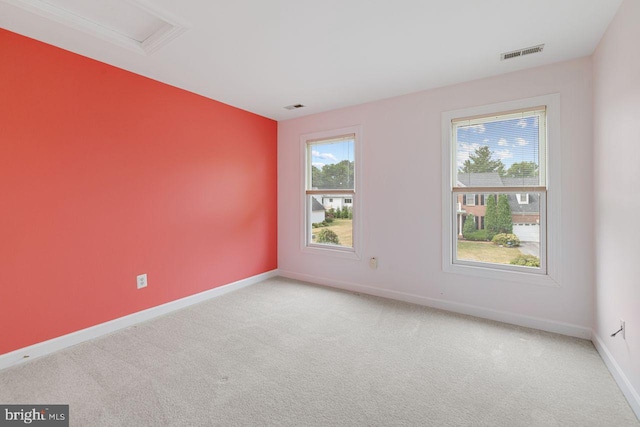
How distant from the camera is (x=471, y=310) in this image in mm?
3023

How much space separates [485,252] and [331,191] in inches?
80.4

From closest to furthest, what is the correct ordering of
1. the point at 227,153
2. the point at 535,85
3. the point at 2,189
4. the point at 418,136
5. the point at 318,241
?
1. the point at 2,189
2. the point at 535,85
3. the point at 418,136
4. the point at 227,153
5. the point at 318,241

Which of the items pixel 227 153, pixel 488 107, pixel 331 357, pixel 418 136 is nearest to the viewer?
pixel 331 357

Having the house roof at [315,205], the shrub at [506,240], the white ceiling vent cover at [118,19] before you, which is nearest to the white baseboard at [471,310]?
the shrub at [506,240]

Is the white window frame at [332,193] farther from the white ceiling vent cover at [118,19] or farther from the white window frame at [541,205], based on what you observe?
the white ceiling vent cover at [118,19]

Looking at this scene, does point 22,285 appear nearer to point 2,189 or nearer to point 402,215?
point 2,189

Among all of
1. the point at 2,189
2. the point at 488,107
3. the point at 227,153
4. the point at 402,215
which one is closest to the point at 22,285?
the point at 2,189

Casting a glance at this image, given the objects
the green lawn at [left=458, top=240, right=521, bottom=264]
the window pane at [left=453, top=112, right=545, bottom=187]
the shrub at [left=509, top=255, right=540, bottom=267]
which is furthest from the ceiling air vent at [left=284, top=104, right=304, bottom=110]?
the shrub at [left=509, top=255, right=540, bottom=267]

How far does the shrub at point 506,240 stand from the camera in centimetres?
285

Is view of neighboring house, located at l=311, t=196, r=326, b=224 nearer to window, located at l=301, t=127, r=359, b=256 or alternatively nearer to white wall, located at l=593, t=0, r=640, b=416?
window, located at l=301, t=127, r=359, b=256

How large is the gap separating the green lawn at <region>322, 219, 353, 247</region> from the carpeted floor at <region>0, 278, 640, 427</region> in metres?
1.28

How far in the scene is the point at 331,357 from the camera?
223cm

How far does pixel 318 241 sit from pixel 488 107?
266 centimetres

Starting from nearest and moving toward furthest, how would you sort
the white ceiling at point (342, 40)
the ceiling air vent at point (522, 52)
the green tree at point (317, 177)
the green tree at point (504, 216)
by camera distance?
the white ceiling at point (342, 40), the ceiling air vent at point (522, 52), the green tree at point (504, 216), the green tree at point (317, 177)
